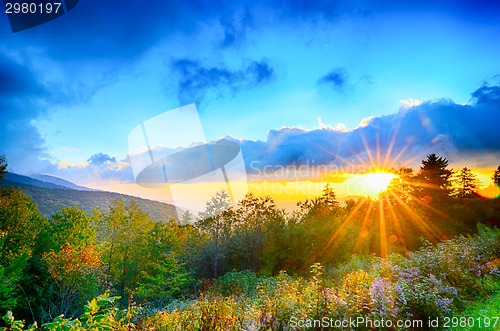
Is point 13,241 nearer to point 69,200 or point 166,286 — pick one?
point 166,286

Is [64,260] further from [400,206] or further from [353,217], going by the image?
[400,206]

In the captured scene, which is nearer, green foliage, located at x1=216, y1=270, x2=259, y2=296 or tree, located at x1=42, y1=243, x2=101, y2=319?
green foliage, located at x1=216, y1=270, x2=259, y2=296

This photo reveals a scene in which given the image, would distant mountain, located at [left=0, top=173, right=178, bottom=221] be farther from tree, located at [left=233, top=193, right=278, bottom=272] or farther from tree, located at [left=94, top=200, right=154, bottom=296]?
tree, located at [left=233, top=193, right=278, bottom=272]

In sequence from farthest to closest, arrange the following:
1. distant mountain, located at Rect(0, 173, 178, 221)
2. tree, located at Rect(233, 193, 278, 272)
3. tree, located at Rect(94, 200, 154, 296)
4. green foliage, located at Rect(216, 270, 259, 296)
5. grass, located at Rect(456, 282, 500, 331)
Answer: distant mountain, located at Rect(0, 173, 178, 221), tree, located at Rect(94, 200, 154, 296), tree, located at Rect(233, 193, 278, 272), green foliage, located at Rect(216, 270, 259, 296), grass, located at Rect(456, 282, 500, 331)

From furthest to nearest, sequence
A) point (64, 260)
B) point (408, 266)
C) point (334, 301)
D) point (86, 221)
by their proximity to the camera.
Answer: point (86, 221) < point (64, 260) < point (408, 266) < point (334, 301)

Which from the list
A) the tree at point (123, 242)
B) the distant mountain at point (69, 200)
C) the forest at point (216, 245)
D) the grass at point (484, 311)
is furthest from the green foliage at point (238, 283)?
the distant mountain at point (69, 200)

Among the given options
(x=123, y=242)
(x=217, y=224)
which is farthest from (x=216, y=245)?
(x=123, y=242)

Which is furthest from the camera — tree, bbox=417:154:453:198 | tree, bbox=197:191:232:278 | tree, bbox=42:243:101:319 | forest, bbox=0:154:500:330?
tree, bbox=417:154:453:198

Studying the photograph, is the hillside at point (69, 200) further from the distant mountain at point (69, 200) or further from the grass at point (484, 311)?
the grass at point (484, 311)

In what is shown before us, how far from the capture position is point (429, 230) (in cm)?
1997

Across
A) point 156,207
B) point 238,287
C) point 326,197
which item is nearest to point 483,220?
point 326,197

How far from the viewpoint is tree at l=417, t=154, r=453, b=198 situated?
1058 inches

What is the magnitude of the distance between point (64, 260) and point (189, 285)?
29.0ft

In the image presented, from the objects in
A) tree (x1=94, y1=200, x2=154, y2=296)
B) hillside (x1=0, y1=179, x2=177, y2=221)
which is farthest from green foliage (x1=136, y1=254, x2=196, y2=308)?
hillside (x1=0, y1=179, x2=177, y2=221)
